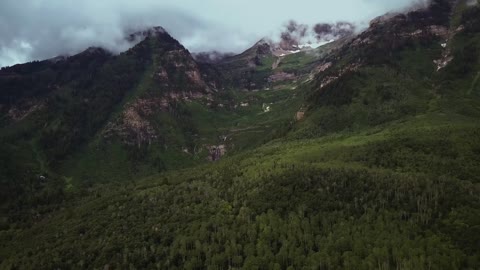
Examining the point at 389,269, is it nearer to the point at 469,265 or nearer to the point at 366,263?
the point at 366,263

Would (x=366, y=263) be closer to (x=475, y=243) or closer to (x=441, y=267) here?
(x=441, y=267)

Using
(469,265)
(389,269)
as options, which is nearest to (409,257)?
(389,269)

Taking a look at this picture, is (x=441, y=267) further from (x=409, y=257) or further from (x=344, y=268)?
(x=344, y=268)

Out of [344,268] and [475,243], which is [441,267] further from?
[344,268]

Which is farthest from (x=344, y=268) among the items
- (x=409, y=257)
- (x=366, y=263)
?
(x=409, y=257)

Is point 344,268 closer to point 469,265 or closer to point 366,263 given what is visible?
point 366,263
